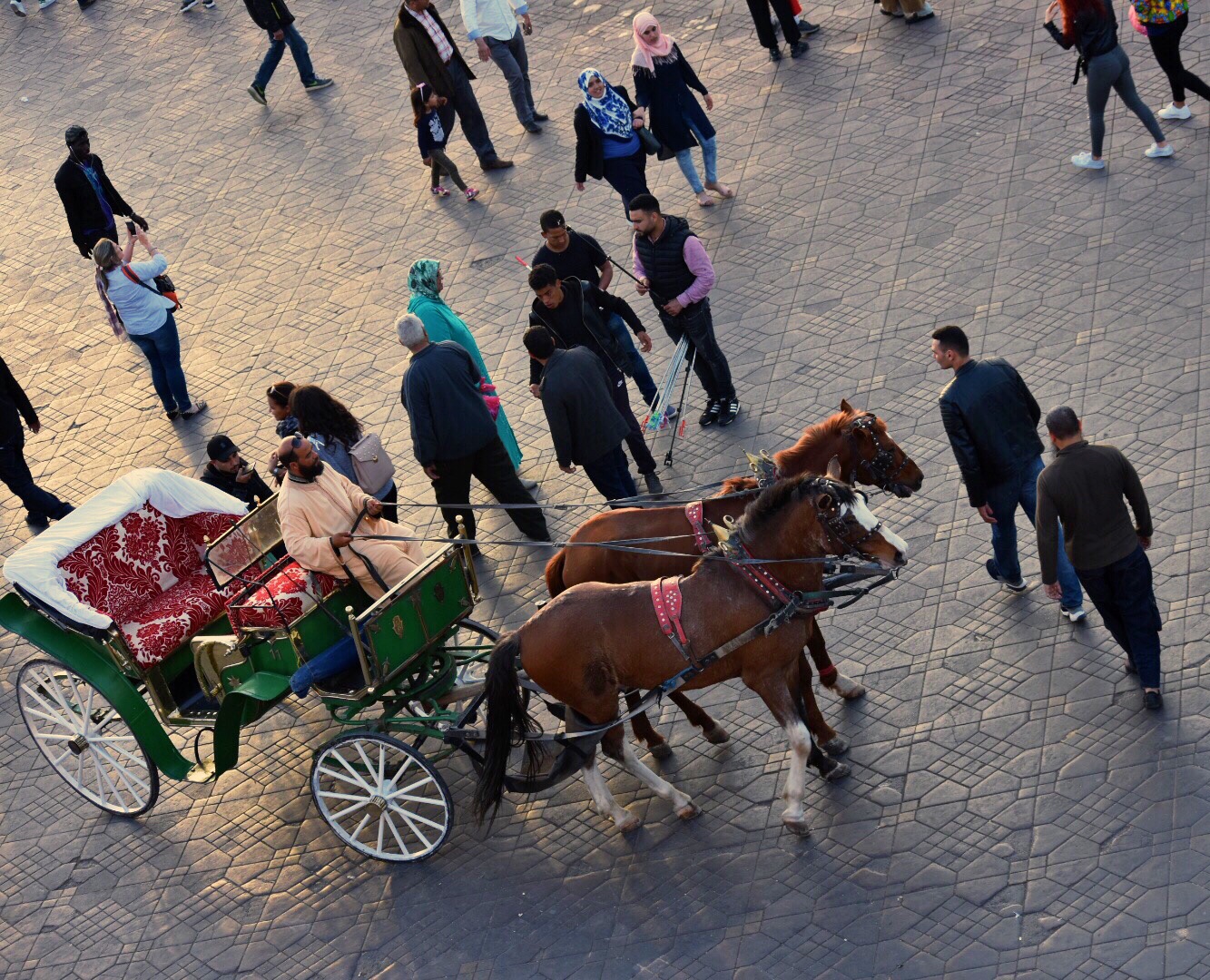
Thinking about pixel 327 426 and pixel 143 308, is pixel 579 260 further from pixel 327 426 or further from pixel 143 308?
pixel 143 308

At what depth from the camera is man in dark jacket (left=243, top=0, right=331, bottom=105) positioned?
613 inches

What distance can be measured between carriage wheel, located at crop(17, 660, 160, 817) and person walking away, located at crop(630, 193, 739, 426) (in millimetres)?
4361

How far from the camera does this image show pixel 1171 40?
1101 centimetres

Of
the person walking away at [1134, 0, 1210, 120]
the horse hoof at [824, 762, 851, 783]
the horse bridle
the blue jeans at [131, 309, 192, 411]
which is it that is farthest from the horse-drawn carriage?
the person walking away at [1134, 0, 1210, 120]

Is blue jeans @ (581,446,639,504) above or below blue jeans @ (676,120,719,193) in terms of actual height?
below

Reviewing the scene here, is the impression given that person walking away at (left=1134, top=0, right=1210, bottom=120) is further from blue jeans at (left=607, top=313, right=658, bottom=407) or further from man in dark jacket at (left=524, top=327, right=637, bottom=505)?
man in dark jacket at (left=524, top=327, right=637, bottom=505)

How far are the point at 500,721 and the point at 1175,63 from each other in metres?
7.95

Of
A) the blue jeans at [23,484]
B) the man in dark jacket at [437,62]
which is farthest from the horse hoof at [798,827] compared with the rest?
the man in dark jacket at [437,62]

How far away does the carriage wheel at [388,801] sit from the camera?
23.1 ft

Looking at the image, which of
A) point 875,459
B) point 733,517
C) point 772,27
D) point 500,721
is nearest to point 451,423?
point 733,517

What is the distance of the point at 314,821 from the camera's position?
773 centimetres

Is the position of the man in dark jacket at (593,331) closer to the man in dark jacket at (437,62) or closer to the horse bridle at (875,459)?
the horse bridle at (875,459)

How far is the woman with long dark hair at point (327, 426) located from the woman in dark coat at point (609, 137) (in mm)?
3818

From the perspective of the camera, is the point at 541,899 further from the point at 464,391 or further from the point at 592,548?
the point at 464,391
